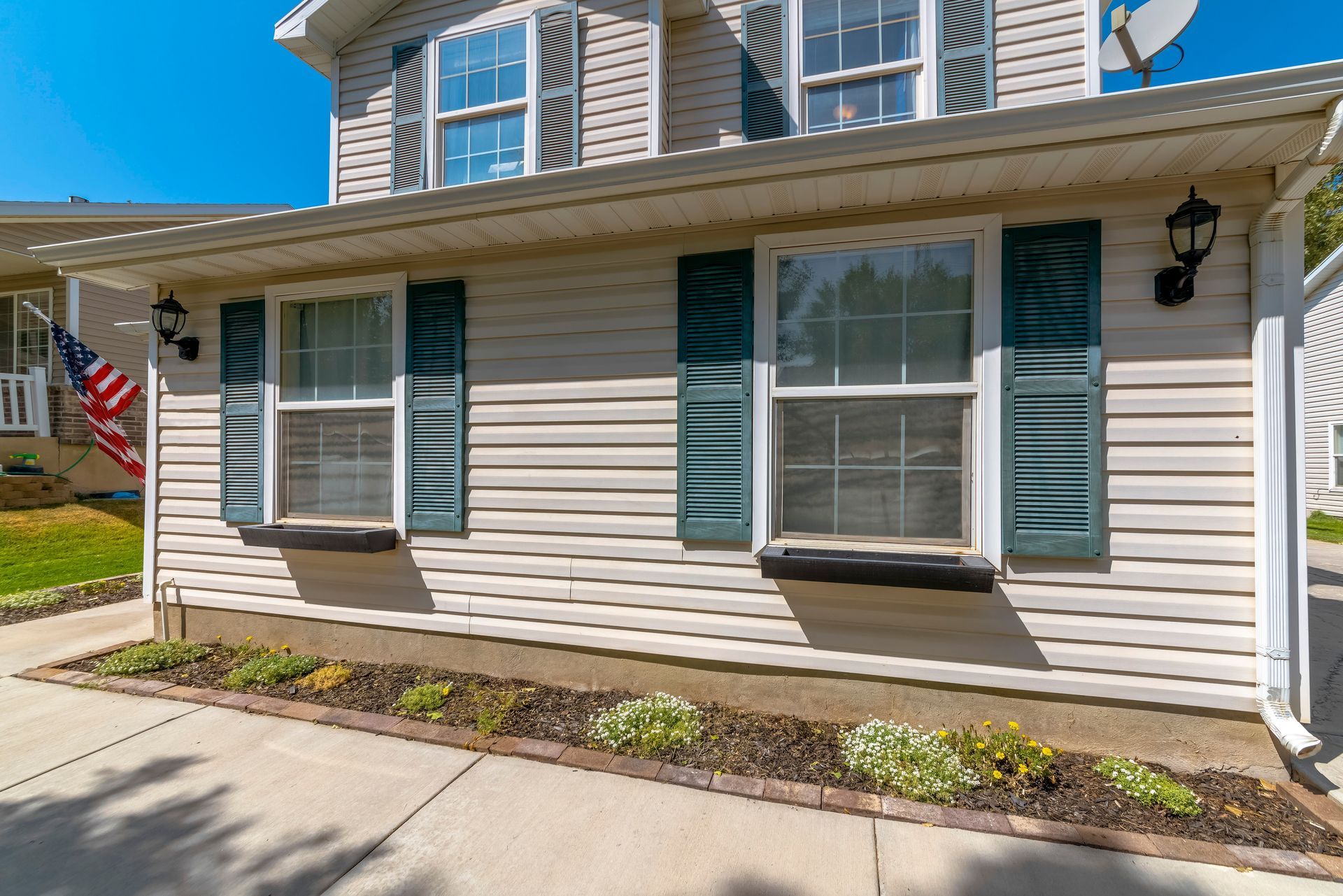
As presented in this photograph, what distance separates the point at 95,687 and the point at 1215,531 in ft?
18.7

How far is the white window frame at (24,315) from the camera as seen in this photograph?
879 cm

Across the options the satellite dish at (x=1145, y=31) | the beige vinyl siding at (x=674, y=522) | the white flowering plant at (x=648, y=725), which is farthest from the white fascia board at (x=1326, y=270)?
the white flowering plant at (x=648, y=725)

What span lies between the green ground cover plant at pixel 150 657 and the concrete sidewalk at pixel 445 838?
791mm

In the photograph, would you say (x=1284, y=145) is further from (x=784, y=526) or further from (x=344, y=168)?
(x=344, y=168)

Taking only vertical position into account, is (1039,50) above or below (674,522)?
above

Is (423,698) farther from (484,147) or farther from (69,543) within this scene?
(69,543)

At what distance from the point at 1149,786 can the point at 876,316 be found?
2.19 m

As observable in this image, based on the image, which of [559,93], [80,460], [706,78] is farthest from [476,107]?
[80,460]

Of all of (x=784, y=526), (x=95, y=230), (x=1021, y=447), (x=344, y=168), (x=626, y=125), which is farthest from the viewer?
(x=95, y=230)

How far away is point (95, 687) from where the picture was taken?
10.6 ft

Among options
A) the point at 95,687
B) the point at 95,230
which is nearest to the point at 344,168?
the point at 95,687

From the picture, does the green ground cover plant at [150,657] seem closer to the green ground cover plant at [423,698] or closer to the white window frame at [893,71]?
the green ground cover plant at [423,698]

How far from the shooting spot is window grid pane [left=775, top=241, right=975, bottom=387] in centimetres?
264

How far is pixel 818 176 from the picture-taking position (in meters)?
2.40
